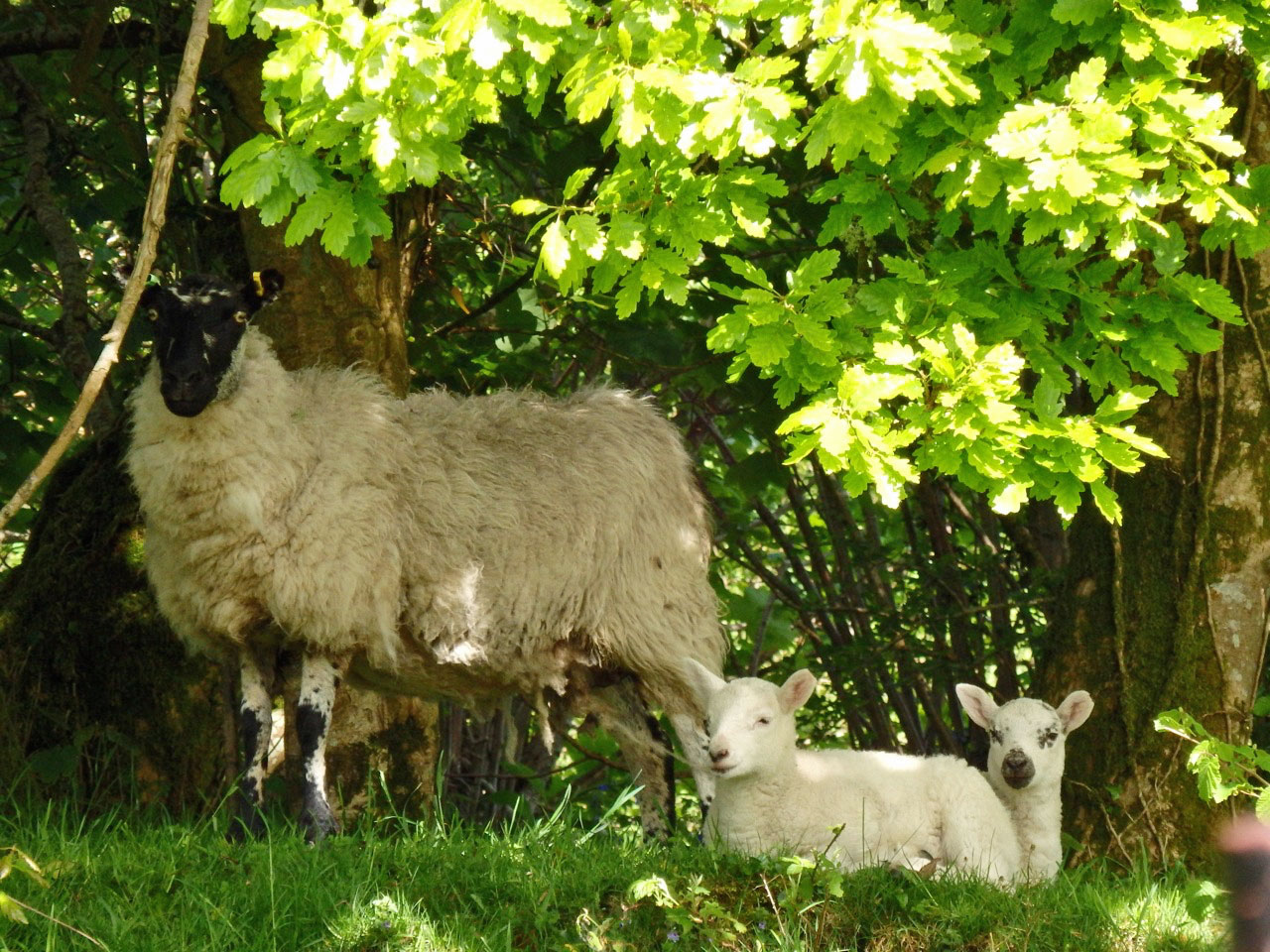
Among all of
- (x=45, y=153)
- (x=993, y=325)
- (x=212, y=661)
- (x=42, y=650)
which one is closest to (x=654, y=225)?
(x=993, y=325)

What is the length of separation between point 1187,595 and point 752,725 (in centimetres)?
210

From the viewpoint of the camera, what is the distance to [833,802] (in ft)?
17.4

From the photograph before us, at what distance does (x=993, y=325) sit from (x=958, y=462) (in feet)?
1.94

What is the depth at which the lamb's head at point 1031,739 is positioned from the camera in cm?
544

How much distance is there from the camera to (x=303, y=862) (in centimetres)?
465

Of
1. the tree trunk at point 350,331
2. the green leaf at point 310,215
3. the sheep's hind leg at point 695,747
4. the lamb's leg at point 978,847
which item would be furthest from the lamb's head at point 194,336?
the lamb's leg at point 978,847

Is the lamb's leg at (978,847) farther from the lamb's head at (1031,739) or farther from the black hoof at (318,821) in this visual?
the black hoof at (318,821)

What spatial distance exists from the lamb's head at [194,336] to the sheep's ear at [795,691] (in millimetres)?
2677

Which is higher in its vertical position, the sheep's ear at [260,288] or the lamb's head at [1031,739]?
the sheep's ear at [260,288]

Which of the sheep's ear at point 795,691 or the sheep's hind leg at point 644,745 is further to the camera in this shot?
the sheep's hind leg at point 644,745

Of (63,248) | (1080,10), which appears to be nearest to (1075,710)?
(1080,10)

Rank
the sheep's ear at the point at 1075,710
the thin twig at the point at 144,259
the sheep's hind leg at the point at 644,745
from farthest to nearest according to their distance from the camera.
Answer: the sheep's hind leg at the point at 644,745 < the sheep's ear at the point at 1075,710 < the thin twig at the point at 144,259

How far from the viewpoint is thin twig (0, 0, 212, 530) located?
3.81 m

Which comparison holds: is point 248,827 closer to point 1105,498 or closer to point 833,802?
point 833,802
